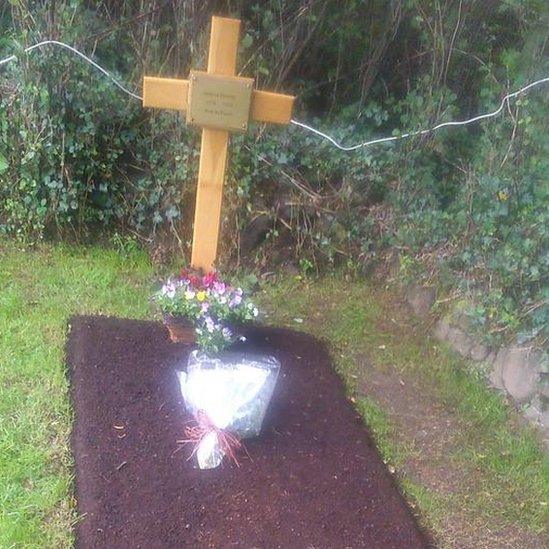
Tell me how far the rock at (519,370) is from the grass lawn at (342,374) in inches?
4.5

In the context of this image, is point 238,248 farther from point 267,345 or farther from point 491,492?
point 491,492

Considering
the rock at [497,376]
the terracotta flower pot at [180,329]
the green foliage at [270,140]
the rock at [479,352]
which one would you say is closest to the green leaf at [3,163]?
the green foliage at [270,140]

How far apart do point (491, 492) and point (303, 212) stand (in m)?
2.18

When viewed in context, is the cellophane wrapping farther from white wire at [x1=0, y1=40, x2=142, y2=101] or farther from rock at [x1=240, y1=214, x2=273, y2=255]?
white wire at [x1=0, y1=40, x2=142, y2=101]

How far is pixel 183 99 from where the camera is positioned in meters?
3.49

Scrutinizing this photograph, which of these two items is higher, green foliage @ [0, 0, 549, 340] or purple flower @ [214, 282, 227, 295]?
green foliage @ [0, 0, 549, 340]

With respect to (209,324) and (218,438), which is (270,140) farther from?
(218,438)

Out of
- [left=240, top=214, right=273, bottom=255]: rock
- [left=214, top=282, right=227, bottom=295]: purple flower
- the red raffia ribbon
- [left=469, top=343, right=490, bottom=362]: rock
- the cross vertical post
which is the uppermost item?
the cross vertical post

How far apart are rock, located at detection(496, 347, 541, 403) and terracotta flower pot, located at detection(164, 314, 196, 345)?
1.60 m

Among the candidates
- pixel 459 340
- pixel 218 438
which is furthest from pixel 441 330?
pixel 218 438

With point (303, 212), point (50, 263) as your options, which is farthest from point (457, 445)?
point (50, 263)

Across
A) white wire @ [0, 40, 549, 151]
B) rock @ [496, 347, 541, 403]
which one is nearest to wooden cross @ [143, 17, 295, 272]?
white wire @ [0, 40, 549, 151]

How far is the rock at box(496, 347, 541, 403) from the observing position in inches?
135

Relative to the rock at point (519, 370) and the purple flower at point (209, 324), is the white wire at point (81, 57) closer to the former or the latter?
the purple flower at point (209, 324)
